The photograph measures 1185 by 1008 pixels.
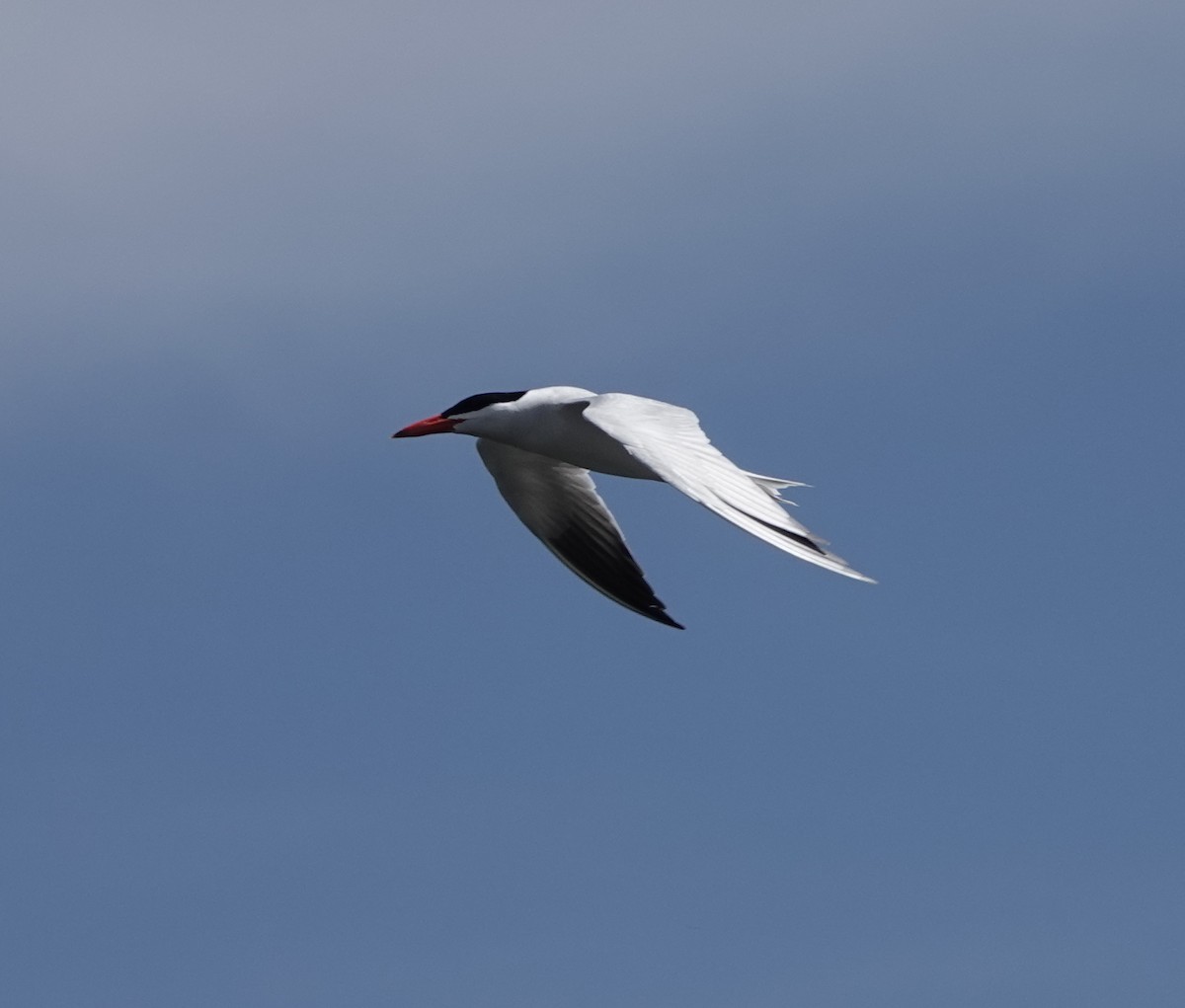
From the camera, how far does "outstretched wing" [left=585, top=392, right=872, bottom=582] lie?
35.7ft

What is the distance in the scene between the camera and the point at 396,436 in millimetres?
16578

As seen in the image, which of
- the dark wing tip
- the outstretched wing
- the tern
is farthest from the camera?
the dark wing tip

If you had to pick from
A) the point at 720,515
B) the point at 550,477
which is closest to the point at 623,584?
the point at 550,477

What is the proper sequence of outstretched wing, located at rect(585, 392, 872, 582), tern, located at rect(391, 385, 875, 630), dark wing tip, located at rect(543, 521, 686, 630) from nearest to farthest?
1. outstretched wing, located at rect(585, 392, 872, 582)
2. tern, located at rect(391, 385, 875, 630)
3. dark wing tip, located at rect(543, 521, 686, 630)

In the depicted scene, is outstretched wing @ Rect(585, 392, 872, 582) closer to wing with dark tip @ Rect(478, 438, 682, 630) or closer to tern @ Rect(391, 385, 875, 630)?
tern @ Rect(391, 385, 875, 630)

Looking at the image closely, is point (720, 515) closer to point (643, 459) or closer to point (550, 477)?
point (643, 459)

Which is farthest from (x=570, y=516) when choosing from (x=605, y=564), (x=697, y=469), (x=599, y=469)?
(x=697, y=469)

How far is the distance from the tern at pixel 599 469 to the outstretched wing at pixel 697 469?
0.4 inches

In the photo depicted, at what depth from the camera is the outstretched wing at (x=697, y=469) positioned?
35.7ft

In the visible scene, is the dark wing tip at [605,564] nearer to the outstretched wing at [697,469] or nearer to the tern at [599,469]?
the tern at [599,469]

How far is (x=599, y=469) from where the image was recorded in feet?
51.8

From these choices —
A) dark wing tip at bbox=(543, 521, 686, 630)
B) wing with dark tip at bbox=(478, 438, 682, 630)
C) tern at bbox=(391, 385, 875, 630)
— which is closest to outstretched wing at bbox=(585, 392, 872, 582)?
tern at bbox=(391, 385, 875, 630)

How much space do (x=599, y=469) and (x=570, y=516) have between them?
1923 mm

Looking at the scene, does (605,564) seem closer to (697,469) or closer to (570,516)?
(570,516)
